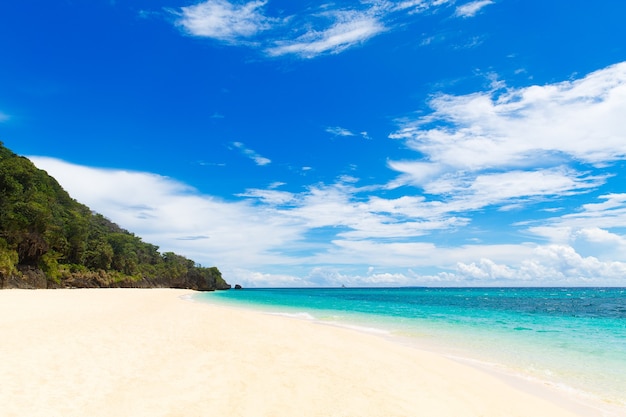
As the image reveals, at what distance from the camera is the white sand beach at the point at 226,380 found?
6.92 m

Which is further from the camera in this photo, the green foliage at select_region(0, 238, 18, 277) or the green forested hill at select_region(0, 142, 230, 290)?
the green forested hill at select_region(0, 142, 230, 290)

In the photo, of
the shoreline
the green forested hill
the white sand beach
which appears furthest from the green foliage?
the shoreline

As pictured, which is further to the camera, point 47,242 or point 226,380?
point 47,242

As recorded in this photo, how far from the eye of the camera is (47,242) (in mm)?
50406

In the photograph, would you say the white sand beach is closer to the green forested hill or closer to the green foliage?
the green foliage

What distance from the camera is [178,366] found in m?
9.61

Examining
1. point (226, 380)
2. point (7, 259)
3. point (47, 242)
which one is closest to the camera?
point (226, 380)

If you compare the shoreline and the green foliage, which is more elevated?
the green foliage

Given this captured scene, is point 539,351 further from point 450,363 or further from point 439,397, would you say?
point 439,397

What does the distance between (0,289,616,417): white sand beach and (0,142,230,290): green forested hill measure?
38.5 meters

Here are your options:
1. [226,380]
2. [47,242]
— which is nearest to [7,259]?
[47,242]

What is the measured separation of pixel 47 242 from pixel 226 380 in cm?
5412

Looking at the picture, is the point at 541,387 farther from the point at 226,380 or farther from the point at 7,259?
the point at 7,259

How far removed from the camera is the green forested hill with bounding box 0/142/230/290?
43125 mm
